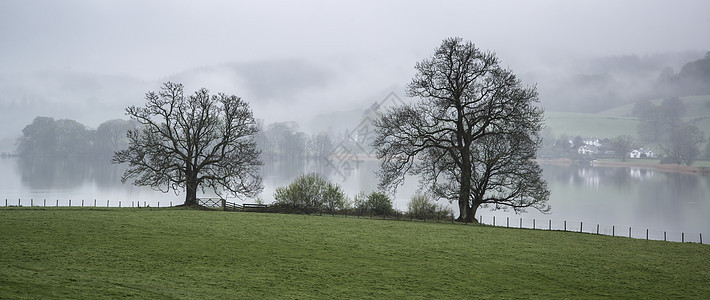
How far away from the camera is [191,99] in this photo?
154ft

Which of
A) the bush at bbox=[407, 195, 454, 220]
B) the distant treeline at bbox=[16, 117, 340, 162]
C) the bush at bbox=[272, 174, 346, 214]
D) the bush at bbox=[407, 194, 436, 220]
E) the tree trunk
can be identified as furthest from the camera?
the distant treeline at bbox=[16, 117, 340, 162]

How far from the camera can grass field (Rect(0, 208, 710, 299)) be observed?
53.3 ft

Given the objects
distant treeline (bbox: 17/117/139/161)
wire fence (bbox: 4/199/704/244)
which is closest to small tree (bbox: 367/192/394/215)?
wire fence (bbox: 4/199/704/244)

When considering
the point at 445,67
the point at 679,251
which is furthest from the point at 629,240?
the point at 445,67

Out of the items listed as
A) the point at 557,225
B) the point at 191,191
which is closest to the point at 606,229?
the point at 557,225

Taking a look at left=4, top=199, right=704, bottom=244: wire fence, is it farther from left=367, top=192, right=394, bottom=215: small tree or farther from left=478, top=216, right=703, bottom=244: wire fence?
left=367, top=192, right=394, bottom=215: small tree

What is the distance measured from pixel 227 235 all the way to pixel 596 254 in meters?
17.5

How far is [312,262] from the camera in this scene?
20.8 m

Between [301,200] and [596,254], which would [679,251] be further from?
[301,200]

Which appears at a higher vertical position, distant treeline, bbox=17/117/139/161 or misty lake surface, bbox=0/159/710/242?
distant treeline, bbox=17/117/139/161

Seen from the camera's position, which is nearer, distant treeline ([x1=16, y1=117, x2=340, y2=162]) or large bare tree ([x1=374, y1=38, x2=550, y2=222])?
large bare tree ([x1=374, y1=38, x2=550, y2=222])

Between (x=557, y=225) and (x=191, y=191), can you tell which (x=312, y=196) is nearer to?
(x=191, y=191)

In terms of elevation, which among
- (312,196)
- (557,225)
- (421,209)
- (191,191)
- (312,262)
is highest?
(191,191)

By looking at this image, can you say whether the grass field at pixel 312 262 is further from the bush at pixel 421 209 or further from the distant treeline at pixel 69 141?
the distant treeline at pixel 69 141
